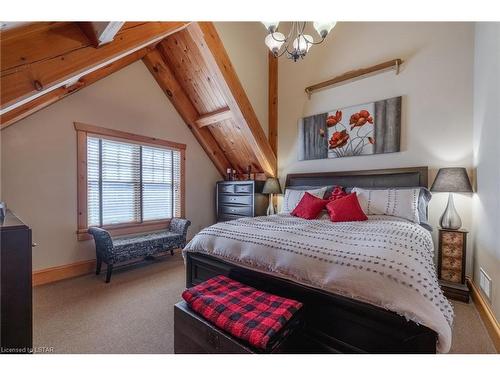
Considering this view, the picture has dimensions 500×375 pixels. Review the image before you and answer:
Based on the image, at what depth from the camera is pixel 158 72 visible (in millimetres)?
3711

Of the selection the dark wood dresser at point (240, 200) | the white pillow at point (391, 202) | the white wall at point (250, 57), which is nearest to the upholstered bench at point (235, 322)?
the white pillow at point (391, 202)

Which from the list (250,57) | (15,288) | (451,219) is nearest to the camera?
(15,288)

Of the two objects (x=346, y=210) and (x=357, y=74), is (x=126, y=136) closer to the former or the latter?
(x=346, y=210)

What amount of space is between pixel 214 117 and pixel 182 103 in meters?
0.64

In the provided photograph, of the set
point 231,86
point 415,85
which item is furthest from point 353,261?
point 415,85

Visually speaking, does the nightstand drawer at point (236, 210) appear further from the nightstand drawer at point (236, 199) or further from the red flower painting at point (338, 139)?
the red flower painting at point (338, 139)

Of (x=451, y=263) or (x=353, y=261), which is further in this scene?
(x=451, y=263)

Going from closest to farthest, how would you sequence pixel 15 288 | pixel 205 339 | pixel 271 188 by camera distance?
1. pixel 15 288
2. pixel 205 339
3. pixel 271 188

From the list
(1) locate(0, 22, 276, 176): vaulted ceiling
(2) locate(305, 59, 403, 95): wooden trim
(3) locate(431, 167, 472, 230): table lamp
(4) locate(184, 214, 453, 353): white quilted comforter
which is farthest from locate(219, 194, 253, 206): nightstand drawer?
(3) locate(431, 167, 472, 230): table lamp

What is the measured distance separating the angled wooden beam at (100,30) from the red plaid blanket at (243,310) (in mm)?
1842

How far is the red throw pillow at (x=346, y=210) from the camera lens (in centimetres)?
258

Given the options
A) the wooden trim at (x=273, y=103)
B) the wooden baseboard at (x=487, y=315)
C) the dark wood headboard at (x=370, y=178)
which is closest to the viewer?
the wooden baseboard at (x=487, y=315)

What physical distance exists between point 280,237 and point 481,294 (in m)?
2.06
